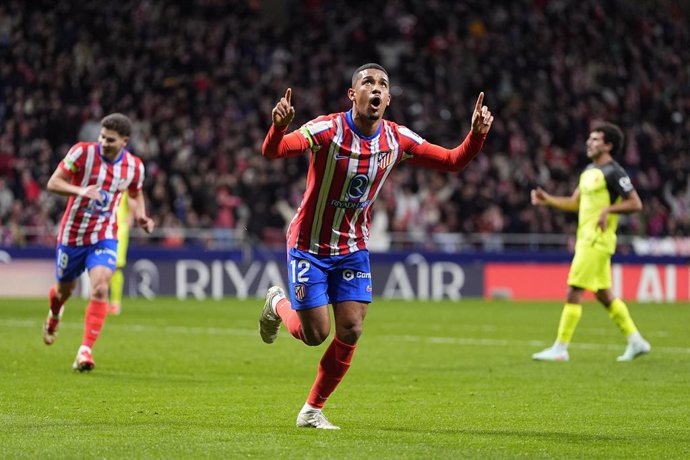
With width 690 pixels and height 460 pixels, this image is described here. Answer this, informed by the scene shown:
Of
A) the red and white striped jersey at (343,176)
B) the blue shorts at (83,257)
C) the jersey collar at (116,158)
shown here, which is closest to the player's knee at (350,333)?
the red and white striped jersey at (343,176)

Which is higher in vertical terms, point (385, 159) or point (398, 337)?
point (385, 159)

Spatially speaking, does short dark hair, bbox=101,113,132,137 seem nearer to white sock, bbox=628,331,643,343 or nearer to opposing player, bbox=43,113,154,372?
opposing player, bbox=43,113,154,372

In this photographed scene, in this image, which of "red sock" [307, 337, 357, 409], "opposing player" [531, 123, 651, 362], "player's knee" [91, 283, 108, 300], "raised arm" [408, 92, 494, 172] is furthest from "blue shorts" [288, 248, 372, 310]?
"opposing player" [531, 123, 651, 362]

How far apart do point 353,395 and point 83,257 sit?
3441 millimetres

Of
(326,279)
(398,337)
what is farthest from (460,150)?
(398,337)

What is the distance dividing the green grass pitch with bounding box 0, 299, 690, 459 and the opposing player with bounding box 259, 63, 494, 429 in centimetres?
54

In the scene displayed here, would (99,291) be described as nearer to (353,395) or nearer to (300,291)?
(353,395)

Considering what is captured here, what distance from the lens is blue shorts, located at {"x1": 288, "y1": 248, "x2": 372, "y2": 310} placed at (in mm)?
8117

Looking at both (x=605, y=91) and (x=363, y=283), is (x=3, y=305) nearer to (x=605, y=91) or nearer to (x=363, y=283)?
(x=363, y=283)

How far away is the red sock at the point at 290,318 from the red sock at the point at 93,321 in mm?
3376

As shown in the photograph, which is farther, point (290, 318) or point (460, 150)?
point (290, 318)

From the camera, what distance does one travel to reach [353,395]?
1008 cm

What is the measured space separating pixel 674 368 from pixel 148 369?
5.15 meters

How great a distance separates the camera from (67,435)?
7422mm
